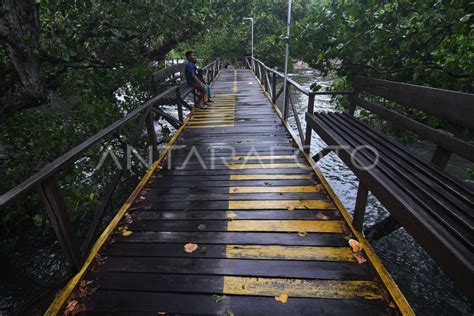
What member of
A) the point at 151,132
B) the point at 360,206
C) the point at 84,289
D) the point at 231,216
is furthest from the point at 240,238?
the point at 151,132

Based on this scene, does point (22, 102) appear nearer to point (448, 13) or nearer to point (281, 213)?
point (281, 213)

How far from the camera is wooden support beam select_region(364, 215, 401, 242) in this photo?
3.97 meters

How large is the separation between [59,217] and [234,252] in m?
1.52

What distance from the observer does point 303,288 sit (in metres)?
2.28

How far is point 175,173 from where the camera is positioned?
443 centimetres

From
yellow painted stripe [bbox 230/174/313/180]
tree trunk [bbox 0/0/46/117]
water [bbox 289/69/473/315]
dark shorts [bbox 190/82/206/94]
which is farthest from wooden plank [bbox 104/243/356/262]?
dark shorts [bbox 190/82/206/94]

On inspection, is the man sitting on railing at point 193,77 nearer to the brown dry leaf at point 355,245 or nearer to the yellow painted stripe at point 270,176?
the yellow painted stripe at point 270,176

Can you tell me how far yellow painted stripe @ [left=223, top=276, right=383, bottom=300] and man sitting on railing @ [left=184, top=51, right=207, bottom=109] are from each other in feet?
21.4

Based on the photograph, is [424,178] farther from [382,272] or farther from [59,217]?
[59,217]

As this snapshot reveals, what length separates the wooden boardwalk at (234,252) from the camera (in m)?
2.19

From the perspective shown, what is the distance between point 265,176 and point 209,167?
3.16ft

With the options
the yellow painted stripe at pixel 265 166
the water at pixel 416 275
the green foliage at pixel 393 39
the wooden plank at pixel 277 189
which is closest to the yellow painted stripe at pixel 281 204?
the wooden plank at pixel 277 189

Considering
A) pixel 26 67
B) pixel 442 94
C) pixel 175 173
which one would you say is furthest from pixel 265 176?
pixel 26 67

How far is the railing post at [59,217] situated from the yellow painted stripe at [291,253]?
134 centimetres
